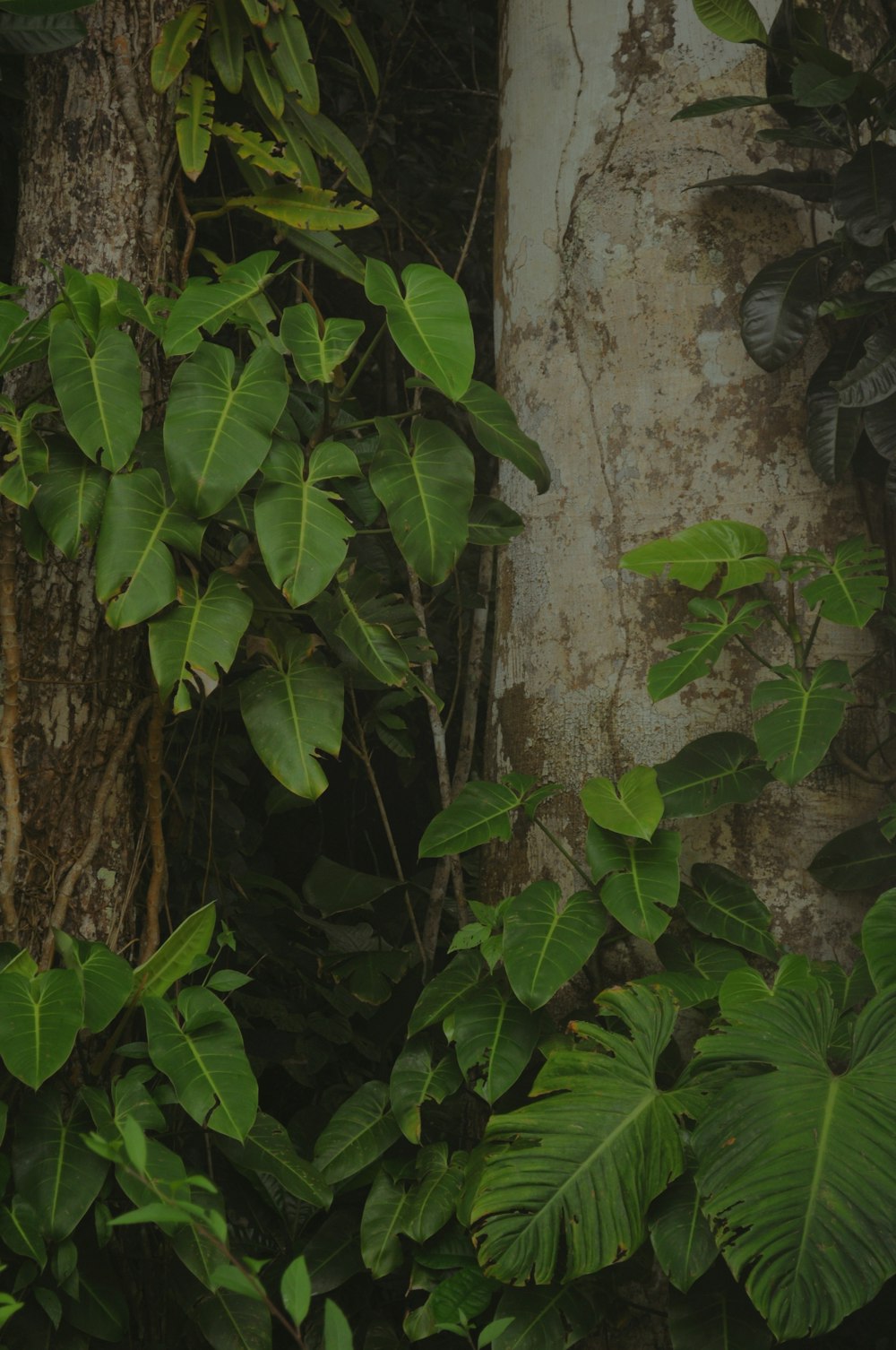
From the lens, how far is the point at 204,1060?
1.78 meters

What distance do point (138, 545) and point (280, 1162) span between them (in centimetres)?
99

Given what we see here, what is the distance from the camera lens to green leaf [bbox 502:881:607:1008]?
1.72 meters

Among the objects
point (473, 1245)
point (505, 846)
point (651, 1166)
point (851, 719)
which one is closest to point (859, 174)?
point (851, 719)

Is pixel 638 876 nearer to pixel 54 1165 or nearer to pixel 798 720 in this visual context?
pixel 798 720

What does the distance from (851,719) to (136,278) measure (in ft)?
5.11

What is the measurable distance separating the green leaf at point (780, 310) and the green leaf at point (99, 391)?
40.3 inches

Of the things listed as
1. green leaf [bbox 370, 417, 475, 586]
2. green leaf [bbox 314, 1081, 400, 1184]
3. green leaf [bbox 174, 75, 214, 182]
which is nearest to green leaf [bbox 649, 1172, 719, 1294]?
green leaf [bbox 314, 1081, 400, 1184]

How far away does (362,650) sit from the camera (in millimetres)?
1960

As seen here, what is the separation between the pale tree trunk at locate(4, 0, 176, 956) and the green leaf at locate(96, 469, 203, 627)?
14.0 inches

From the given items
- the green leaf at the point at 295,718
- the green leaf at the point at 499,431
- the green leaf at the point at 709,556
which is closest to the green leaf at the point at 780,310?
the green leaf at the point at 709,556

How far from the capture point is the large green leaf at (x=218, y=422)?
1.75 metres

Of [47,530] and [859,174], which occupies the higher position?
[859,174]

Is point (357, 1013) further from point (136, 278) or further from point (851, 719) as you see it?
point (136, 278)

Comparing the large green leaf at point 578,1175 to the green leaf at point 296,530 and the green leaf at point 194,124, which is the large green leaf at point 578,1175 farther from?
the green leaf at point 194,124
